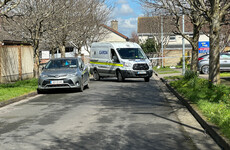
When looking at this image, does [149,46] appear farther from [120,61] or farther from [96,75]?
[120,61]

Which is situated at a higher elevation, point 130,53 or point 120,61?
point 130,53

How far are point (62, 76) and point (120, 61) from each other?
25.8ft

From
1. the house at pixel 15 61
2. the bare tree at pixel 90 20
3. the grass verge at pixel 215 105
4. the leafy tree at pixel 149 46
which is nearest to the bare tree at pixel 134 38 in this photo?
the leafy tree at pixel 149 46

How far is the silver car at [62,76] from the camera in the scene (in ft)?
52.5

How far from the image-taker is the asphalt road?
260 inches

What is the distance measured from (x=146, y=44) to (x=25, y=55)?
33288mm

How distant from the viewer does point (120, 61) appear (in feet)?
77.0

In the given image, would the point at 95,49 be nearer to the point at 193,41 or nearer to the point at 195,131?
the point at 193,41

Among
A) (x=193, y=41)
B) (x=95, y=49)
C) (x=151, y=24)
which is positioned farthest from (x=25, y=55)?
(x=151, y=24)

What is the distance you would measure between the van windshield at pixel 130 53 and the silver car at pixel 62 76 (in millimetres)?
6625

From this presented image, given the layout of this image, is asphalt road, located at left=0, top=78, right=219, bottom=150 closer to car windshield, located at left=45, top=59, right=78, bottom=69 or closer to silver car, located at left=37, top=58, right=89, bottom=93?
silver car, located at left=37, top=58, right=89, bottom=93

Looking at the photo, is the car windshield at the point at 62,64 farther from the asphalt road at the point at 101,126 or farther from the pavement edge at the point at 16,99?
the asphalt road at the point at 101,126

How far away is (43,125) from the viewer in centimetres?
859

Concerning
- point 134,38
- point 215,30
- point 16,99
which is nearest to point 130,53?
point 215,30
